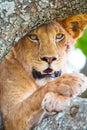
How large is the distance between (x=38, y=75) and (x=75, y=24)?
15.2 inches

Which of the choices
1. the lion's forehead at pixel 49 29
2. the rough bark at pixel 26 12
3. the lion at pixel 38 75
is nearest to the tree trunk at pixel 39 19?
the rough bark at pixel 26 12

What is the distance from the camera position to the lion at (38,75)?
2709 millimetres

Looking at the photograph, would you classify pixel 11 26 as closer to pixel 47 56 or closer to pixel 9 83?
pixel 47 56

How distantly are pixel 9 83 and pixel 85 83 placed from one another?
539 millimetres

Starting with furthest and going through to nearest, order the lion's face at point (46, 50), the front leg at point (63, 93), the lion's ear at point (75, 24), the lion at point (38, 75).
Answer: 1. the lion's ear at point (75, 24)
2. the lion's face at point (46, 50)
3. the lion at point (38, 75)
4. the front leg at point (63, 93)

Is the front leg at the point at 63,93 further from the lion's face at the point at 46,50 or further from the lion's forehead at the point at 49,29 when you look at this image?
the lion's forehead at the point at 49,29

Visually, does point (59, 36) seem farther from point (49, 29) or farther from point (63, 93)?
point (63, 93)

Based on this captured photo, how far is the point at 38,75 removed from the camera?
9.92 ft

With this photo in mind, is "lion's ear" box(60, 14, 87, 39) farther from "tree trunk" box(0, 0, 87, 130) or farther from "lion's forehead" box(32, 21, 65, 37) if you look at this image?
"tree trunk" box(0, 0, 87, 130)

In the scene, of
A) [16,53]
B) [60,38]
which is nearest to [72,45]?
[60,38]

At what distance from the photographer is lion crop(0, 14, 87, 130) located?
2.71 m

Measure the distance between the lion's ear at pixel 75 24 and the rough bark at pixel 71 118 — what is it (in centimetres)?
71

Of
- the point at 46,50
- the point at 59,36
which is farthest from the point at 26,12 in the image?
the point at 59,36

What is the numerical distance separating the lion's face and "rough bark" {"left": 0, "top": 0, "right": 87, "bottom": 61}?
35cm
